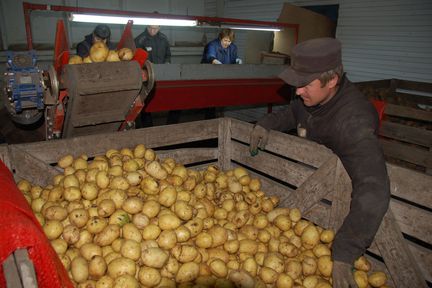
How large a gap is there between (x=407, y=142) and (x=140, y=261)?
540 cm

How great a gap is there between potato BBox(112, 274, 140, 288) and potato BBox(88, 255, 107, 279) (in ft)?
0.48

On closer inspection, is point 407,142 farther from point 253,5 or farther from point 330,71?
point 253,5

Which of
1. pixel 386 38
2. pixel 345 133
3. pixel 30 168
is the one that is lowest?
pixel 30 168

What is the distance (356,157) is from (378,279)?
3.42ft

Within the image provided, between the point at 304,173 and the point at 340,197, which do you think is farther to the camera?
the point at 304,173

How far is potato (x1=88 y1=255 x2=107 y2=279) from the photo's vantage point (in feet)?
7.85

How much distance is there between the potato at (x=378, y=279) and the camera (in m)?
2.64

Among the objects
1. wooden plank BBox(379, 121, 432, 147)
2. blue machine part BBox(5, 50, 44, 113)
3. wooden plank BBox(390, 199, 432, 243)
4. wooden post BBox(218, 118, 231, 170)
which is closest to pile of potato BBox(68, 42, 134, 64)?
blue machine part BBox(5, 50, 44, 113)

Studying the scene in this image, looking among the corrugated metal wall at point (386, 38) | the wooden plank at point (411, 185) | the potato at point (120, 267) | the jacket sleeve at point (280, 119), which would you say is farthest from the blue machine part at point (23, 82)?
the corrugated metal wall at point (386, 38)

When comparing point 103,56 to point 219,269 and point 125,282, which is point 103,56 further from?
point 219,269

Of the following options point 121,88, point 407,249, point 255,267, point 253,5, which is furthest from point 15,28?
point 407,249

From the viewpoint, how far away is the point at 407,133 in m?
5.64

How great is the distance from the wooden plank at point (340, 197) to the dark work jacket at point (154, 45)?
6105 millimetres

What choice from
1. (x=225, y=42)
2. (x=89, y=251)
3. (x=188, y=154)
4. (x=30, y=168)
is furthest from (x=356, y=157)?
(x=225, y=42)
